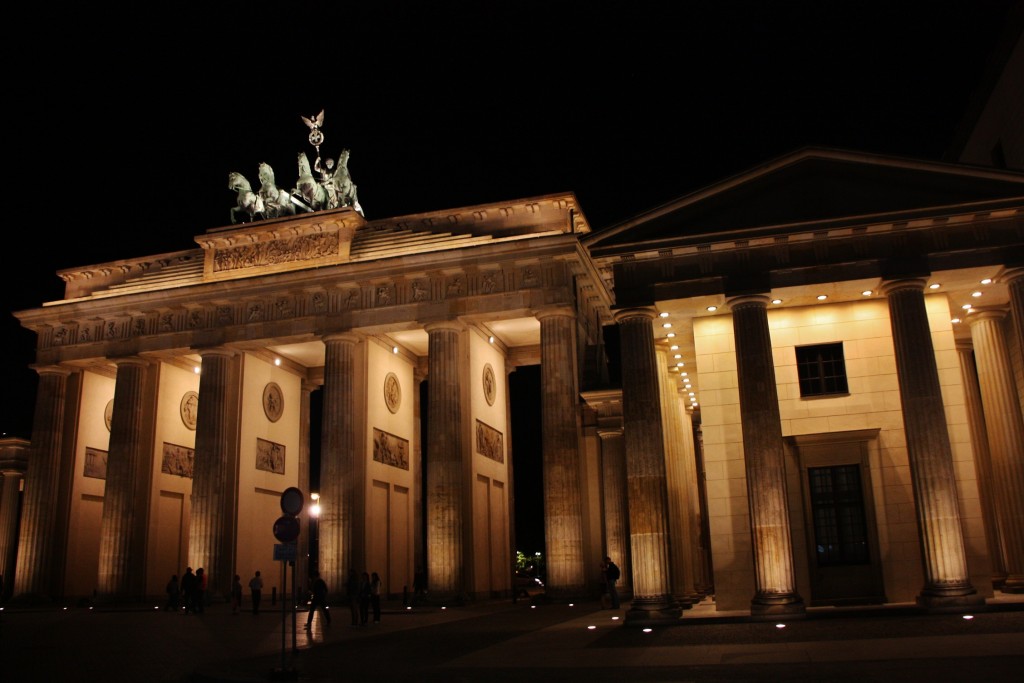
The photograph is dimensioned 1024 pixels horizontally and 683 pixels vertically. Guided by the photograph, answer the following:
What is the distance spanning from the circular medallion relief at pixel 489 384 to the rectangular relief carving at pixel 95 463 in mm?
19927

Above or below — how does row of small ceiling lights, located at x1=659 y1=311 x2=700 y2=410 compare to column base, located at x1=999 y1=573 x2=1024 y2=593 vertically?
above

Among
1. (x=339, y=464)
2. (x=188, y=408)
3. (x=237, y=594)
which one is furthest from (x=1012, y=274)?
(x=188, y=408)

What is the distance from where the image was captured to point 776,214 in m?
23.8

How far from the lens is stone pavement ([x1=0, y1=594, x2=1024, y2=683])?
1338cm

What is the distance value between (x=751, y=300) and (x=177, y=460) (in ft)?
100

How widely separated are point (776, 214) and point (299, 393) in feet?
96.9

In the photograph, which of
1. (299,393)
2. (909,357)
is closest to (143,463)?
(299,393)

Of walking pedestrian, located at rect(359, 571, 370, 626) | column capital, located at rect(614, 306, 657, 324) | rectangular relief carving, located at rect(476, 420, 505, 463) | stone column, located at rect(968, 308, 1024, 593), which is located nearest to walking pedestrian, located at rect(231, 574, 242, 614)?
walking pedestrian, located at rect(359, 571, 370, 626)

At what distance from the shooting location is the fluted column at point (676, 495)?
27734 millimetres

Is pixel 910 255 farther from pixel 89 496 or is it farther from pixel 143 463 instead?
pixel 89 496

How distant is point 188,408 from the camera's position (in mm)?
44375

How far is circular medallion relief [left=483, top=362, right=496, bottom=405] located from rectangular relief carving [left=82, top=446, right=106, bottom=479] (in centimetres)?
1993

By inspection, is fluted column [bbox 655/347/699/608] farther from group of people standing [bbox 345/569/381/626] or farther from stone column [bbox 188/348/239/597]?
stone column [bbox 188/348/239/597]

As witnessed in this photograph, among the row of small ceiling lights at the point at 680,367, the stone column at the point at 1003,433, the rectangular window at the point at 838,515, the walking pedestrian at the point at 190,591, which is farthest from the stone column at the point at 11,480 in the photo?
the stone column at the point at 1003,433
